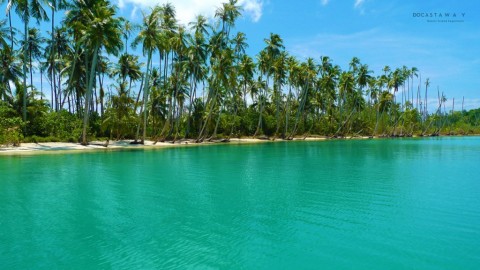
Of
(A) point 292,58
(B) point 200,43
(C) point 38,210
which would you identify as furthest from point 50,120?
(A) point 292,58

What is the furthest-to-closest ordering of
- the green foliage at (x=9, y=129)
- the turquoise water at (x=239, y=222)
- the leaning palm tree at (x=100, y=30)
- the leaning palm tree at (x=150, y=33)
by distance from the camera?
the leaning palm tree at (x=150, y=33), the leaning palm tree at (x=100, y=30), the green foliage at (x=9, y=129), the turquoise water at (x=239, y=222)

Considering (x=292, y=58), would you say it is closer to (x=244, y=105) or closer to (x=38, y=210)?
(x=244, y=105)

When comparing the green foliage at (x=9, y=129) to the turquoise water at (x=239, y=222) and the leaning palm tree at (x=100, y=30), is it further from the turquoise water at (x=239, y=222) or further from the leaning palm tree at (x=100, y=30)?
the turquoise water at (x=239, y=222)

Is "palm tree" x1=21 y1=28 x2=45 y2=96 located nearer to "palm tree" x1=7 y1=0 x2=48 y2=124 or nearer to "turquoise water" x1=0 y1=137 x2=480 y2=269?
"palm tree" x1=7 y1=0 x2=48 y2=124

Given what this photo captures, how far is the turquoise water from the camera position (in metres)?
7.29

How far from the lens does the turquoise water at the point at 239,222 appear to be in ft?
23.9

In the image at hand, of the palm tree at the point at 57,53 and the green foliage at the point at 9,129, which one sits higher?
the palm tree at the point at 57,53

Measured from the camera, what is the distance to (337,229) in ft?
30.3

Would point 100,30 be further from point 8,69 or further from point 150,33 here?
point 8,69

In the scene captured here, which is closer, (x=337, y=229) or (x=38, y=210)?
(x=337, y=229)

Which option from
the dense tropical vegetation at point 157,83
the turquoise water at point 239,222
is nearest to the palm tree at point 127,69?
the dense tropical vegetation at point 157,83

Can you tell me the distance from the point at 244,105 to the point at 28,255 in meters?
67.8

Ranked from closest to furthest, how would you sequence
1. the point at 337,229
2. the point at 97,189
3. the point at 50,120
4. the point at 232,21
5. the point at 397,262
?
the point at 397,262 → the point at 337,229 → the point at 97,189 → the point at 50,120 → the point at 232,21

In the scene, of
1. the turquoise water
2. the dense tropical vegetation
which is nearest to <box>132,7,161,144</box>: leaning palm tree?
the dense tropical vegetation
